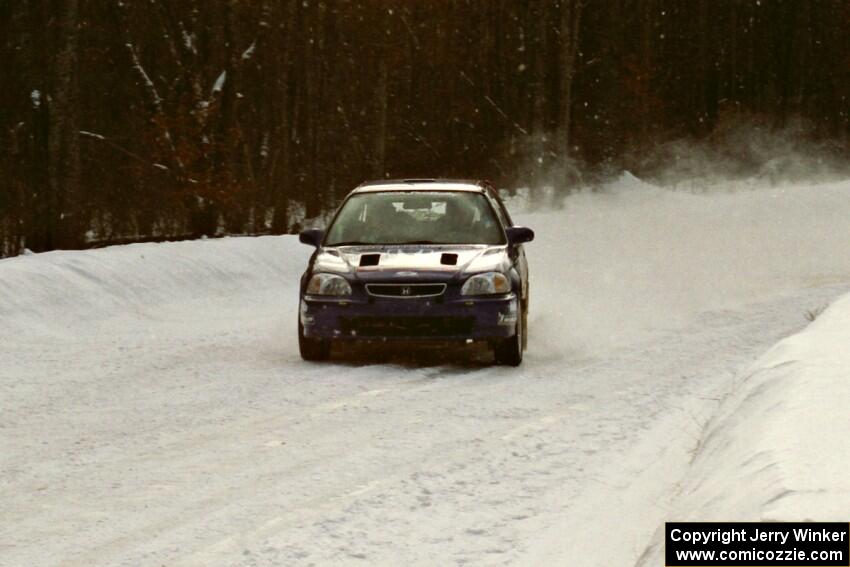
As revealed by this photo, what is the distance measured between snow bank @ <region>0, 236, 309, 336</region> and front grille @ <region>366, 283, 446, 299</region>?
154 inches

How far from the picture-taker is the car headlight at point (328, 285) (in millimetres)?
11391

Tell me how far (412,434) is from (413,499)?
68.2 inches

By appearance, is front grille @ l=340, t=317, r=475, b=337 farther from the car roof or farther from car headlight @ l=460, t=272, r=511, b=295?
the car roof

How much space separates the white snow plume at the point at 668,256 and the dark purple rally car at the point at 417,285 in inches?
68.4

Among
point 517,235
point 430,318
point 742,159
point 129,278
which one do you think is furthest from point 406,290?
point 742,159

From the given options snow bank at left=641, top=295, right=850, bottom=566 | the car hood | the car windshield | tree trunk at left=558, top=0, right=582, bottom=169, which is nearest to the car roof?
the car windshield

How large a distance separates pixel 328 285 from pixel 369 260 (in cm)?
45

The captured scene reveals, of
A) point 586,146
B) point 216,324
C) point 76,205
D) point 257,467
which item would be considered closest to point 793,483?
point 257,467

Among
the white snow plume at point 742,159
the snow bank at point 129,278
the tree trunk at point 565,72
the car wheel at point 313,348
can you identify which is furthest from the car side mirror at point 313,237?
the white snow plume at point 742,159

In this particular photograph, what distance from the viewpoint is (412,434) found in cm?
826

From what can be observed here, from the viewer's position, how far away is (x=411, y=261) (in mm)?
11508

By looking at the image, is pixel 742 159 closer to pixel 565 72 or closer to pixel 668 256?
pixel 565 72

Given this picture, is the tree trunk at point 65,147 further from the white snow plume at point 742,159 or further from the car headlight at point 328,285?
the white snow plume at point 742,159

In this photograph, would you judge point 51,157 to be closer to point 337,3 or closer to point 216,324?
point 216,324
